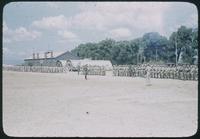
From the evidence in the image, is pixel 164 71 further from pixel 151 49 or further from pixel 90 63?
pixel 151 49

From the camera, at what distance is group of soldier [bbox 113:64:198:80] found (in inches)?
903

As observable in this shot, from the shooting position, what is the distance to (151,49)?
68.3m

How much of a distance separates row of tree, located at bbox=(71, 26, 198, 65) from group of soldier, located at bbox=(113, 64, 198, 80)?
53.2 feet

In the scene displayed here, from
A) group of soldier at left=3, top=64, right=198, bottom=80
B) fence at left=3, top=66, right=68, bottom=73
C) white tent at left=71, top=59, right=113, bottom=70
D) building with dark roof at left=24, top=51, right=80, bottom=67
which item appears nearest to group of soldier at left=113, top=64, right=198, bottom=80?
group of soldier at left=3, top=64, right=198, bottom=80

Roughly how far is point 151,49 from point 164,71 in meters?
43.0

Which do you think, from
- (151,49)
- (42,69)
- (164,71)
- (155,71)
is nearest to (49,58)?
(42,69)

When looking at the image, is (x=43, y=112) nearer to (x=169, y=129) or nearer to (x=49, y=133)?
(x=49, y=133)

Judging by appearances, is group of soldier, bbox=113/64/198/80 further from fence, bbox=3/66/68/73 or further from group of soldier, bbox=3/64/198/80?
fence, bbox=3/66/68/73

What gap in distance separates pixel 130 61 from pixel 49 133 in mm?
56017

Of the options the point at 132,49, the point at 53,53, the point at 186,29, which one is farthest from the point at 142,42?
the point at 186,29

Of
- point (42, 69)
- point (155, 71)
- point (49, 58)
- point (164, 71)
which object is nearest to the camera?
point (164, 71)

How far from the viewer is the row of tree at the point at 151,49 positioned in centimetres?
4719

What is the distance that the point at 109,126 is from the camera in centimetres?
618

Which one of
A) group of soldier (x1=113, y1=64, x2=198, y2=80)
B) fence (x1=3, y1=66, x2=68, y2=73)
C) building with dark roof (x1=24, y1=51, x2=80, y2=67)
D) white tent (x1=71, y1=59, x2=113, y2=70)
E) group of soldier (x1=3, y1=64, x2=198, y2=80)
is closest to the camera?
group of soldier (x1=3, y1=64, x2=198, y2=80)
